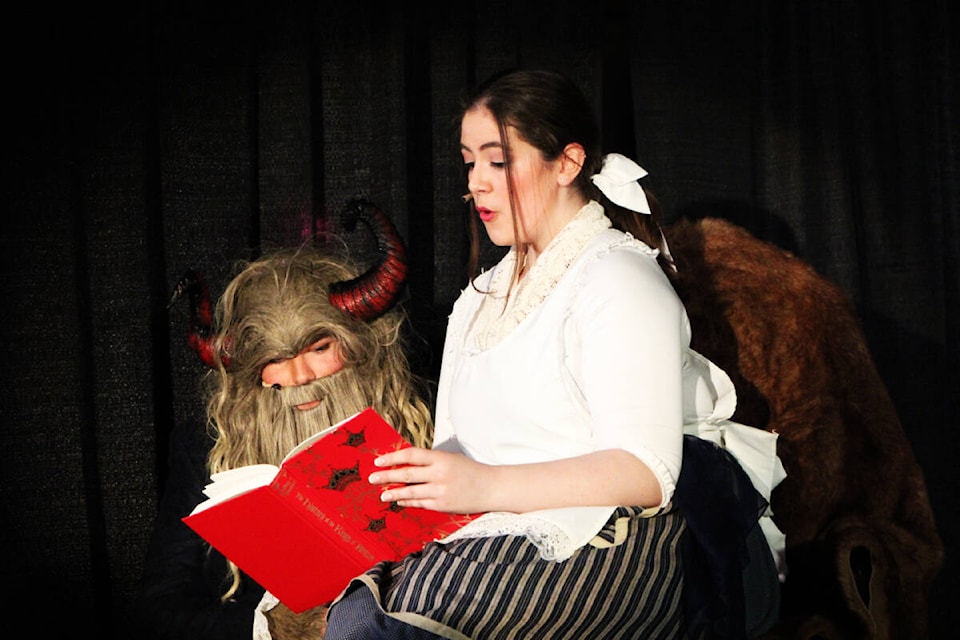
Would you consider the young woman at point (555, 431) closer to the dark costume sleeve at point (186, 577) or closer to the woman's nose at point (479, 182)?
the woman's nose at point (479, 182)

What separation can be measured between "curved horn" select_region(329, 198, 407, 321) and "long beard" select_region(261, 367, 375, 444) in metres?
0.15

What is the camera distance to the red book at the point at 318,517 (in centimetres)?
163

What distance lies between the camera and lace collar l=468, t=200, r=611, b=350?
1817mm

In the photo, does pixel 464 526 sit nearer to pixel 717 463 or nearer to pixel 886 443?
pixel 717 463

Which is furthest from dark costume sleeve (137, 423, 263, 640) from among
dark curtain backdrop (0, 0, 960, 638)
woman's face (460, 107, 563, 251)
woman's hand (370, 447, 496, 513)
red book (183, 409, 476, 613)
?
woman's face (460, 107, 563, 251)

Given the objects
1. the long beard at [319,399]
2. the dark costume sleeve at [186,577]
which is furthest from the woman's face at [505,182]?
the dark costume sleeve at [186,577]

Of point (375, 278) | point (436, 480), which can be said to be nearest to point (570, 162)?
point (375, 278)

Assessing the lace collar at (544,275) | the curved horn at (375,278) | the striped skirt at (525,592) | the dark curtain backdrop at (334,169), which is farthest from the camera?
the dark curtain backdrop at (334,169)

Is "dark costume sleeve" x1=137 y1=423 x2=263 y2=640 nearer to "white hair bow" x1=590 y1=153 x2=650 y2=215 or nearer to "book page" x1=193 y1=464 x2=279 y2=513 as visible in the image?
"book page" x1=193 y1=464 x2=279 y2=513

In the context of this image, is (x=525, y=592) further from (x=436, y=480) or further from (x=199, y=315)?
(x=199, y=315)

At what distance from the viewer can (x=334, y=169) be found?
8.86 ft

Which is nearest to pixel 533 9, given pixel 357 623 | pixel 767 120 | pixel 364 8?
pixel 364 8

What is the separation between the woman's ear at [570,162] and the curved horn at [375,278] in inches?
17.3

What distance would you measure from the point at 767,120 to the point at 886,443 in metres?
1.26
